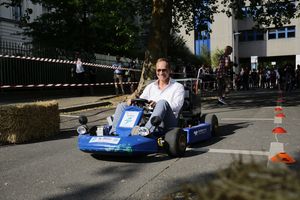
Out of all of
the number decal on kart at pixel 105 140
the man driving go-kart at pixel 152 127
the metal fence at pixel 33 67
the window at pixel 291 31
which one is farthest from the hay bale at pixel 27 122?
the window at pixel 291 31

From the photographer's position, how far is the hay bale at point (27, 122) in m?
7.29

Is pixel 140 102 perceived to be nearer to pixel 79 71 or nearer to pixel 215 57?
pixel 79 71

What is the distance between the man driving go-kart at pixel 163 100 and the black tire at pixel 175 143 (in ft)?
0.89

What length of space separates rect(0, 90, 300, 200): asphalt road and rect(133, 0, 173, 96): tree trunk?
765 cm

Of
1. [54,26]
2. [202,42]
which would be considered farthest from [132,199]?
[202,42]

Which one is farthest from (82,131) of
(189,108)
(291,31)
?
(291,31)

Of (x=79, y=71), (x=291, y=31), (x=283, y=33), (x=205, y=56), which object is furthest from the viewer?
(x=283, y=33)

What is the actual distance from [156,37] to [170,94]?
920 cm

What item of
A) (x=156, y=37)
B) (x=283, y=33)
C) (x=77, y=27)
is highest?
(x=283, y=33)

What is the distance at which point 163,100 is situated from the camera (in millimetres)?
6223

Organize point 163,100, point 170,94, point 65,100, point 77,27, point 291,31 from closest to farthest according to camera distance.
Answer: point 163,100 → point 170,94 → point 65,100 → point 77,27 → point 291,31

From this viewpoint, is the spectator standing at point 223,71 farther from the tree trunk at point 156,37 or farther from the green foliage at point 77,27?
the green foliage at point 77,27

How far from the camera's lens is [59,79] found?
20.4 m

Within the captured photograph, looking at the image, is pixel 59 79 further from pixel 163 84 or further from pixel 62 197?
pixel 62 197
